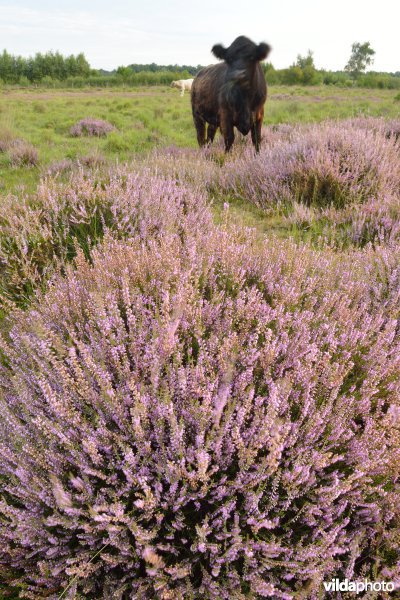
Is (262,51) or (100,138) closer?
(262,51)

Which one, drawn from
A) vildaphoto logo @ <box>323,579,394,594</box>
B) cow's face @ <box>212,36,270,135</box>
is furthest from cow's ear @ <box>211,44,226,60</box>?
A: vildaphoto logo @ <box>323,579,394,594</box>

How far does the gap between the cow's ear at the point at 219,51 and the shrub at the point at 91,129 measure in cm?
621

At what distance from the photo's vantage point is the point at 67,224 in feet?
11.5

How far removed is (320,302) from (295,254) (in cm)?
46

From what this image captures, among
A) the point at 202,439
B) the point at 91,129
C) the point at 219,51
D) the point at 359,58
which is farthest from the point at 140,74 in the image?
the point at 202,439

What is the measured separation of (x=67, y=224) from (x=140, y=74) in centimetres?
7200

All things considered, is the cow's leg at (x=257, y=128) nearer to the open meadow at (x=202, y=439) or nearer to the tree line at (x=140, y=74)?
the open meadow at (x=202, y=439)

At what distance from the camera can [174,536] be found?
1.38 m

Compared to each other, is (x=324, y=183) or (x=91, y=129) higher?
(x=91, y=129)

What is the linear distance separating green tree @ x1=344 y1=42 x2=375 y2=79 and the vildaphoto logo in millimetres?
90486

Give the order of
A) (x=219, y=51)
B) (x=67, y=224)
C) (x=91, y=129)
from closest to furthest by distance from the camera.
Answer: (x=67, y=224) < (x=219, y=51) < (x=91, y=129)

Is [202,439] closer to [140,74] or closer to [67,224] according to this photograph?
[67,224]

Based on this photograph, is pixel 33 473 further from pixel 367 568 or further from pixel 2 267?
pixel 2 267

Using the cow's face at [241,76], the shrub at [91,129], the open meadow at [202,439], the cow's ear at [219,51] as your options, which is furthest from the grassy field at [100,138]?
the open meadow at [202,439]
